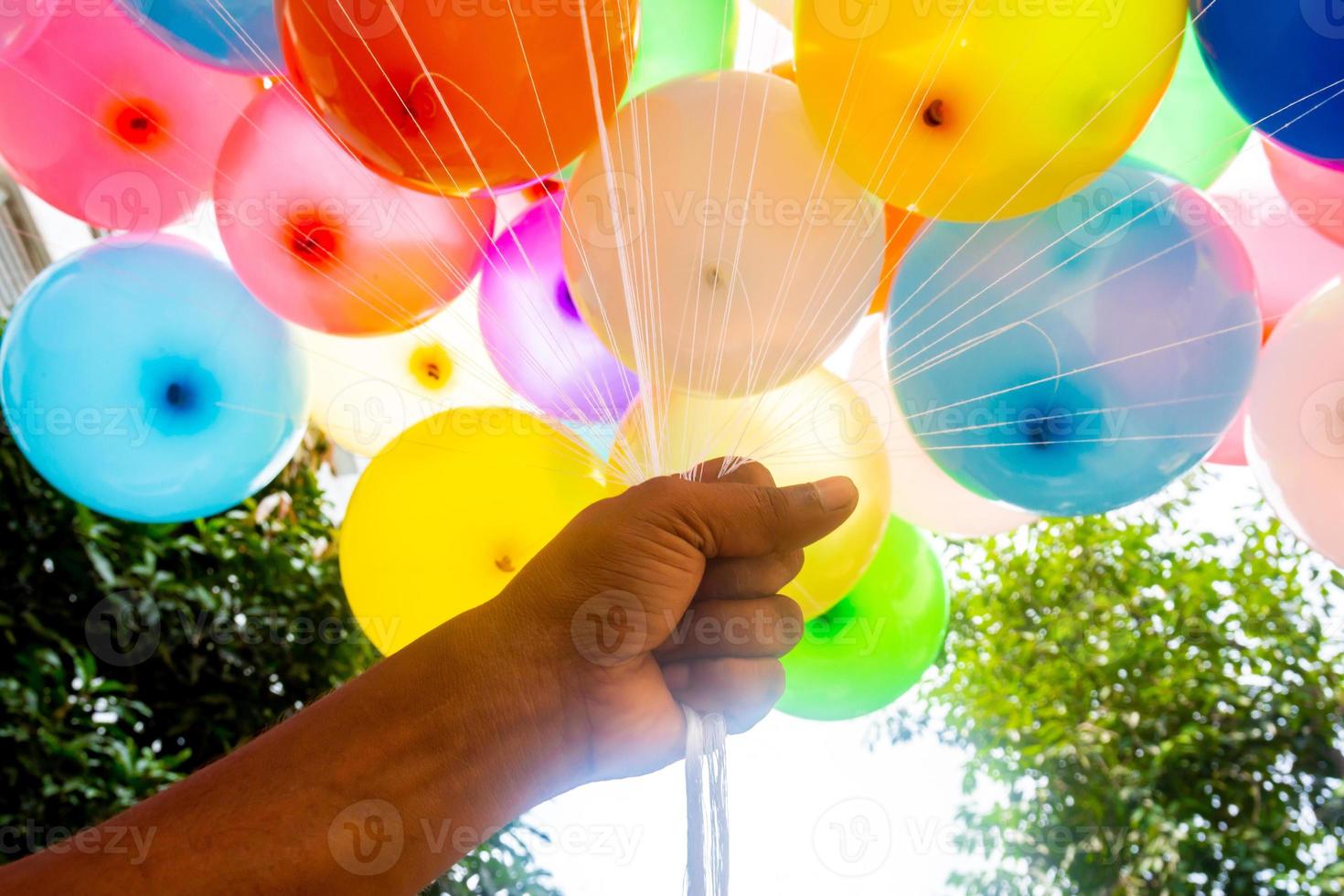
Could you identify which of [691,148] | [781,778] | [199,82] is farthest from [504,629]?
[781,778]

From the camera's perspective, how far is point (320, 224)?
1.40 meters

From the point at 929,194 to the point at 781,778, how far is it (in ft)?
7.14

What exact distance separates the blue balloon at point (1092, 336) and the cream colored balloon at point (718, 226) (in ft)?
0.55

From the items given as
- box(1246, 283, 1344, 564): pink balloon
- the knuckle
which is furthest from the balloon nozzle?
box(1246, 283, 1344, 564): pink balloon

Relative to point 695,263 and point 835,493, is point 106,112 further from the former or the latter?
point 835,493

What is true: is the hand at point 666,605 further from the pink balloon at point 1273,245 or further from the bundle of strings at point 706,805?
the pink balloon at point 1273,245

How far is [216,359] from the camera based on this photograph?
1.55 metres

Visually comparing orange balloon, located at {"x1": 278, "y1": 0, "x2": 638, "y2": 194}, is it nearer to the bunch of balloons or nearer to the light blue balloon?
the bunch of balloons

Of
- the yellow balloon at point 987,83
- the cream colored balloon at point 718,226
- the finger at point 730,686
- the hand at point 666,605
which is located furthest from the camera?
the cream colored balloon at point 718,226

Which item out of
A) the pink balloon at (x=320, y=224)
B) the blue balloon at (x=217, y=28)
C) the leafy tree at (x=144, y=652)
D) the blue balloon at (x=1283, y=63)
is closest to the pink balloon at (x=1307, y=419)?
the blue balloon at (x=1283, y=63)

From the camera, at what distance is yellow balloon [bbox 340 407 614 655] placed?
1393 millimetres

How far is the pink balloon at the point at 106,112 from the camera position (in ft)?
4.75

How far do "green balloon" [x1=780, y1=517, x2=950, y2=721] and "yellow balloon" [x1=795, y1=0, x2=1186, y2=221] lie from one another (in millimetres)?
681

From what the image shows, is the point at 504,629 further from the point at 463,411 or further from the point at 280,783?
the point at 463,411
